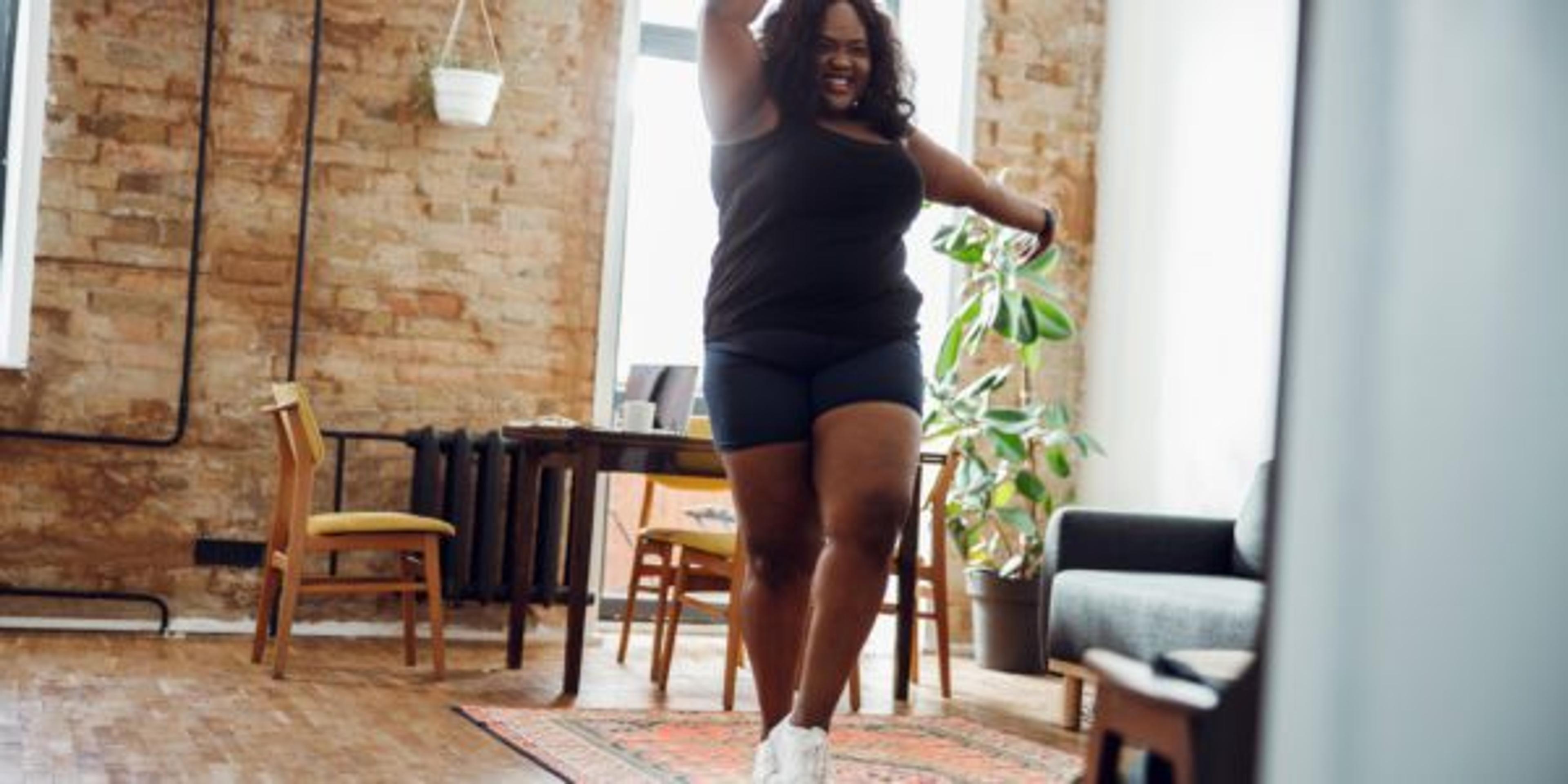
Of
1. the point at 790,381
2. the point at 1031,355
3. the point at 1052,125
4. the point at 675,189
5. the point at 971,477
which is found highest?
the point at 1052,125

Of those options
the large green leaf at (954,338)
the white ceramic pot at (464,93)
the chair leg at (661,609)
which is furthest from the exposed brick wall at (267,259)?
the large green leaf at (954,338)

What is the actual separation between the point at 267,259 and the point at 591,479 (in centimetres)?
178

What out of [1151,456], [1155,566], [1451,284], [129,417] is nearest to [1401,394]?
[1451,284]

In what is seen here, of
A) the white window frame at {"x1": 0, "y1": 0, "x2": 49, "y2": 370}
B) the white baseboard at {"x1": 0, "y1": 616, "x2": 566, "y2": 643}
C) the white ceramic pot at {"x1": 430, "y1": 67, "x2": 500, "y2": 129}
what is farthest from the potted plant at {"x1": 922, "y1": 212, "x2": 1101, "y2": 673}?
the white window frame at {"x1": 0, "y1": 0, "x2": 49, "y2": 370}

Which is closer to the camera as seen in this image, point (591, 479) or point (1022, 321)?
point (591, 479)

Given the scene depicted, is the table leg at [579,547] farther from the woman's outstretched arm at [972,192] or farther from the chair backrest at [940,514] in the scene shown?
the woman's outstretched arm at [972,192]

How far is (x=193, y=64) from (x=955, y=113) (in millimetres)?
2689

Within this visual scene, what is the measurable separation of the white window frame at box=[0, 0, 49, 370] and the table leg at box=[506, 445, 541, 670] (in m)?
1.65

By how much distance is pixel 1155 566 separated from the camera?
5246 mm

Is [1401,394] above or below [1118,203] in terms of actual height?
below

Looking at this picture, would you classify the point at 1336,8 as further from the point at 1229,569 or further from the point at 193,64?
the point at 193,64

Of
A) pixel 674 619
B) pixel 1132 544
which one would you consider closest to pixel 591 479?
pixel 674 619

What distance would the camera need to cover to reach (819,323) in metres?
2.70

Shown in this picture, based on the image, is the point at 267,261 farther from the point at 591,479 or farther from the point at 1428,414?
the point at 1428,414
